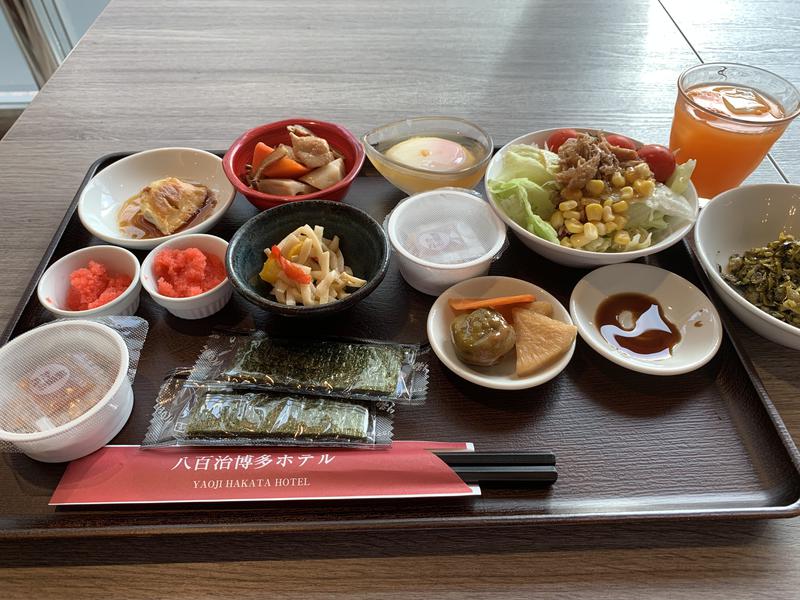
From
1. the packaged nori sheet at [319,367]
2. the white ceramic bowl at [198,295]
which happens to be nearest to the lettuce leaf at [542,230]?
the packaged nori sheet at [319,367]

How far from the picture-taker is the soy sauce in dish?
1541 mm

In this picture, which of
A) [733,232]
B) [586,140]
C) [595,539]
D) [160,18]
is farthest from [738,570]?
[160,18]

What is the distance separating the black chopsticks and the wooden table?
0.36 feet

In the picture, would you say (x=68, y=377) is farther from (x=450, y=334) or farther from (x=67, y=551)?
(x=450, y=334)

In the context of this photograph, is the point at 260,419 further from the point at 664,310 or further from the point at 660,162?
the point at 660,162

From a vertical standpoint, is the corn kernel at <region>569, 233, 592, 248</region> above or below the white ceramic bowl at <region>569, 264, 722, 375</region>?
above

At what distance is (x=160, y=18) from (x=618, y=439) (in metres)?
3.22

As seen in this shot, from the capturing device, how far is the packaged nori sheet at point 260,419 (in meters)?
1.30

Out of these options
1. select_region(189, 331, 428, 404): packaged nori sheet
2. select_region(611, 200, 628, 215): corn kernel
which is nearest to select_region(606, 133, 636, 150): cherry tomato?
select_region(611, 200, 628, 215): corn kernel

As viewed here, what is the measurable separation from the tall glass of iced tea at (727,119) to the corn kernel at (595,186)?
473 millimetres

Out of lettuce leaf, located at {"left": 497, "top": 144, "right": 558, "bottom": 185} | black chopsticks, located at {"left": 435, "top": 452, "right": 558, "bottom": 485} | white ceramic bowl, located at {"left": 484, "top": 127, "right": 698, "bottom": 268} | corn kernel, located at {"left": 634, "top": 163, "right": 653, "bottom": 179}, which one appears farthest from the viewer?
lettuce leaf, located at {"left": 497, "top": 144, "right": 558, "bottom": 185}

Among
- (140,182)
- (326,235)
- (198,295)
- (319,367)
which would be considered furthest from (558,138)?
(140,182)

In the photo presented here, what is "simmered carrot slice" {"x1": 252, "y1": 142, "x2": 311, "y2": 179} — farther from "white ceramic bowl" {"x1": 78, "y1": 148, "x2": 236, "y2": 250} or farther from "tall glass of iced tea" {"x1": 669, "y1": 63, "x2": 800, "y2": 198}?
"tall glass of iced tea" {"x1": 669, "y1": 63, "x2": 800, "y2": 198}

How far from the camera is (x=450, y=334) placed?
5.06ft
